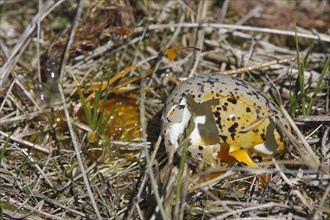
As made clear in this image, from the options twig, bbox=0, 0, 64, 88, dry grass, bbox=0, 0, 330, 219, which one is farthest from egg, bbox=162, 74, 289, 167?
twig, bbox=0, 0, 64, 88

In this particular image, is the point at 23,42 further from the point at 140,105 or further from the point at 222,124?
the point at 222,124

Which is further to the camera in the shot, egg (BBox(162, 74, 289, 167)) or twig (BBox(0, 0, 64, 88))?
twig (BBox(0, 0, 64, 88))

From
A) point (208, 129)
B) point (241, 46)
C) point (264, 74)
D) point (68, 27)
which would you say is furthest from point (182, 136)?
point (68, 27)

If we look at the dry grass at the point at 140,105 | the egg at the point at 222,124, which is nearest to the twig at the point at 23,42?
the dry grass at the point at 140,105

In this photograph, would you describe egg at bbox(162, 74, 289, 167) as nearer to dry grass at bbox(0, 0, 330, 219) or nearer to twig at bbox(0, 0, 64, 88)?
dry grass at bbox(0, 0, 330, 219)

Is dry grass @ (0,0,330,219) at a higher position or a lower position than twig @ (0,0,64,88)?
lower

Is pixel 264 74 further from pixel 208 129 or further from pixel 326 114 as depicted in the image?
pixel 208 129

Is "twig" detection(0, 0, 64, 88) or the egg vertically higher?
"twig" detection(0, 0, 64, 88)
